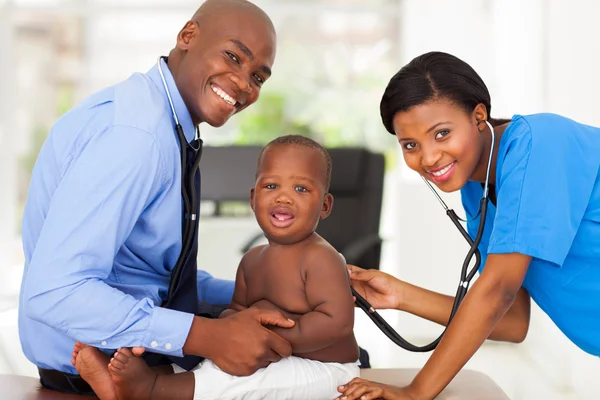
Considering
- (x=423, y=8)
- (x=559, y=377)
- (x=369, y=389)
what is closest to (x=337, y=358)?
(x=369, y=389)

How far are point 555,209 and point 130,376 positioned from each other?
2.94 ft

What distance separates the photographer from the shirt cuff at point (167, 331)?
1.47 meters

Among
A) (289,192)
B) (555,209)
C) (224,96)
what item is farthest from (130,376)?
(555,209)

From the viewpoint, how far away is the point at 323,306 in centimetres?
168

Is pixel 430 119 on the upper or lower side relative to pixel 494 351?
upper

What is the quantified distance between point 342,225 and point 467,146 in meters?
2.31

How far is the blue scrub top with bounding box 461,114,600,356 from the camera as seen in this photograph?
1.57 m

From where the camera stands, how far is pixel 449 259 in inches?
169

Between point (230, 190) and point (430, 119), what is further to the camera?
point (230, 190)

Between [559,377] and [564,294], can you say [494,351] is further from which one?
[564,294]

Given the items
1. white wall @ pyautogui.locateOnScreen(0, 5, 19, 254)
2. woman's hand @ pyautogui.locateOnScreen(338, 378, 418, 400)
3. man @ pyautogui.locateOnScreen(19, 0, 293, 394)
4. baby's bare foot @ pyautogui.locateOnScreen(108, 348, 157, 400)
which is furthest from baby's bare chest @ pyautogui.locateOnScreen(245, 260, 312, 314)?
white wall @ pyautogui.locateOnScreen(0, 5, 19, 254)

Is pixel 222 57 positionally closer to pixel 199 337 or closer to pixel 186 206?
pixel 186 206

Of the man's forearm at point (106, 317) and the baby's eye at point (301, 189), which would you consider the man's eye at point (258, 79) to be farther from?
the man's forearm at point (106, 317)

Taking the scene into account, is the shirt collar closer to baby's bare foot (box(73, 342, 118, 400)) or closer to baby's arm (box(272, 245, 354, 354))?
baby's arm (box(272, 245, 354, 354))
